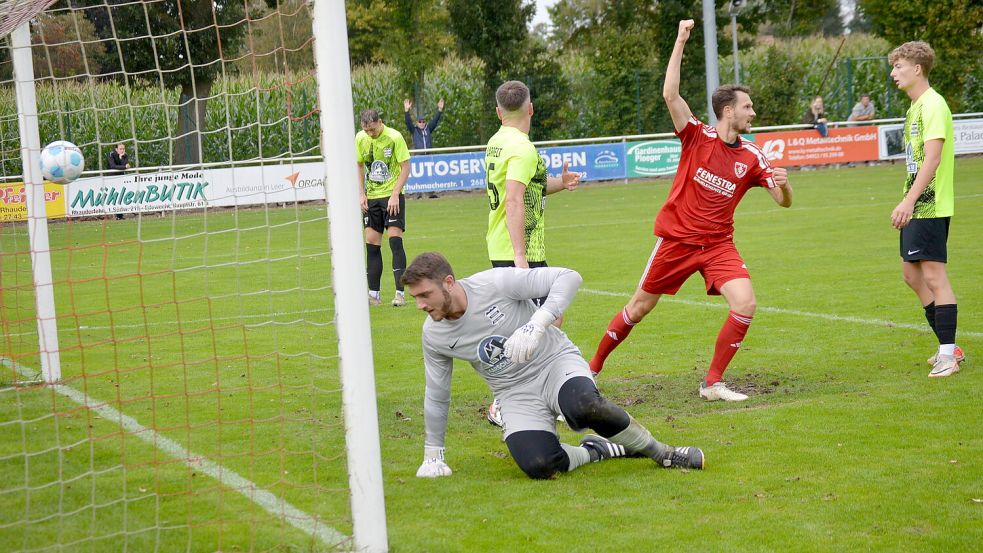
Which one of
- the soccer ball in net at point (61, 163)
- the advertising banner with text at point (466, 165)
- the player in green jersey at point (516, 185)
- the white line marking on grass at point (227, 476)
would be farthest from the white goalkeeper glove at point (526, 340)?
the advertising banner with text at point (466, 165)

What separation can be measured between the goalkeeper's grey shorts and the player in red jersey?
1.63 meters

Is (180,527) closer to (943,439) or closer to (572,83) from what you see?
(943,439)

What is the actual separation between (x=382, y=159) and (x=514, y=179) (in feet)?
16.8

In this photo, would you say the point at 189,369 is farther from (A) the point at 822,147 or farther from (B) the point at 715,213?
(A) the point at 822,147

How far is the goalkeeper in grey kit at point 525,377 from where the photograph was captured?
5.21 meters

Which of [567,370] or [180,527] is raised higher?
[567,370]

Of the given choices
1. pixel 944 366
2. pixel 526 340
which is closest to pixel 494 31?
pixel 944 366

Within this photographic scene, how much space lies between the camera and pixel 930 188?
7199 mm

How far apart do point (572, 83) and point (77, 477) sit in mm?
30363

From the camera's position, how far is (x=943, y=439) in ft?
18.5

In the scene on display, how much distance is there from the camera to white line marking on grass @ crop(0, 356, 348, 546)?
459 centimetres

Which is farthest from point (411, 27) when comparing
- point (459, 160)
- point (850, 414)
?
point (850, 414)

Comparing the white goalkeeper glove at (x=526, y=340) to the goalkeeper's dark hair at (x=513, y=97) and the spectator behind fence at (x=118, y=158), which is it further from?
the spectator behind fence at (x=118, y=158)

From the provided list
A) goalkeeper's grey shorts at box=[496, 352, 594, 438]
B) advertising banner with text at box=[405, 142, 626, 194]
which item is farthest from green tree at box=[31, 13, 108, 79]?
advertising banner with text at box=[405, 142, 626, 194]
